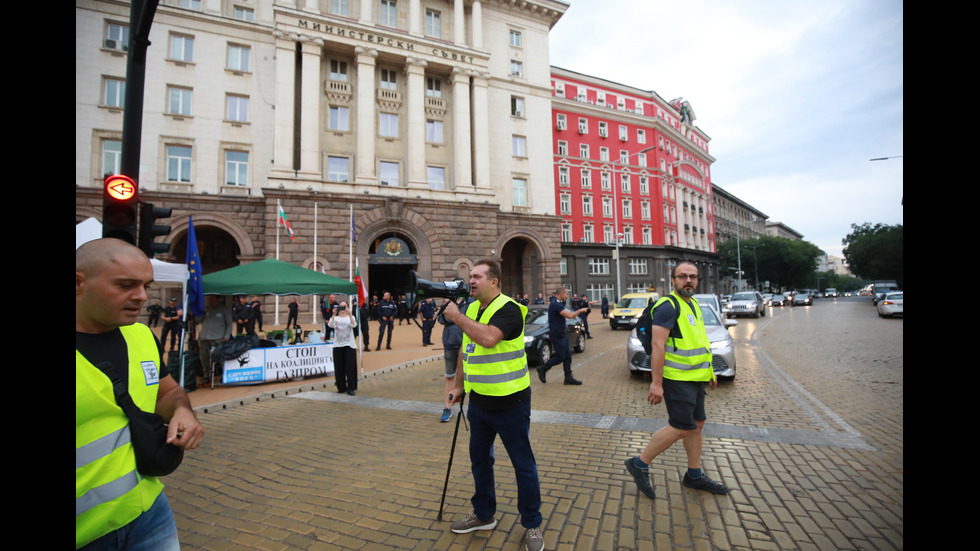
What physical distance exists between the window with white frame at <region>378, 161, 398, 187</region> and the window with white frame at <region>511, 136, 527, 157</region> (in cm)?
910

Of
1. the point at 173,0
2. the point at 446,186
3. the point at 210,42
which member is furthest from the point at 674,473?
the point at 173,0

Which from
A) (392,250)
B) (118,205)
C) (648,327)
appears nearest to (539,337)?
(648,327)

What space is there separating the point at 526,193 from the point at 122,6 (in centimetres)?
2539

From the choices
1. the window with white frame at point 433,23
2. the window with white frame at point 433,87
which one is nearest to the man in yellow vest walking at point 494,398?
the window with white frame at point 433,87

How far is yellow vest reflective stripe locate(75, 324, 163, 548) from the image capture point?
1.45 meters

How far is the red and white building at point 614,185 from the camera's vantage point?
40.3 meters

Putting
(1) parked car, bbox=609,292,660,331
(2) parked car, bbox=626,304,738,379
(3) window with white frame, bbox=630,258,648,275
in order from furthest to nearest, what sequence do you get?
(3) window with white frame, bbox=630,258,648,275 < (1) parked car, bbox=609,292,660,331 < (2) parked car, bbox=626,304,738,379

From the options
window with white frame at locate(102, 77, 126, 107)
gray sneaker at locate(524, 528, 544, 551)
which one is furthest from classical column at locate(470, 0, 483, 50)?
gray sneaker at locate(524, 528, 544, 551)

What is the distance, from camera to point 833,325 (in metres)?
19.0

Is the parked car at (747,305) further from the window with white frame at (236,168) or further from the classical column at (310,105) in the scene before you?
the window with white frame at (236,168)

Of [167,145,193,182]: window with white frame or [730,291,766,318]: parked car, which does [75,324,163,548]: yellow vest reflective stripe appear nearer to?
[167,145,193,182]: window with white frame

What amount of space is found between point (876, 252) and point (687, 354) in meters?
61.3
